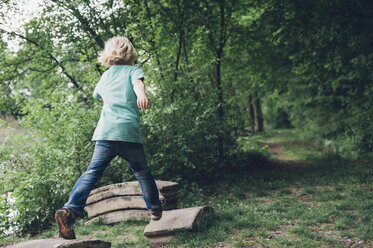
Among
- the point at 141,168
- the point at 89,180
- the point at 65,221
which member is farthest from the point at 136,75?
the point at 65,221

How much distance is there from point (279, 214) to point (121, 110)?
3.02m

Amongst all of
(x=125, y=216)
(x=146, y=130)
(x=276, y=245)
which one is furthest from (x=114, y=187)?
(x=276, y=245)

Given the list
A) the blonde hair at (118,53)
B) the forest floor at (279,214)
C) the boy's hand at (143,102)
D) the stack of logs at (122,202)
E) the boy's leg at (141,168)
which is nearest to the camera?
the boy's hand at (143,102)

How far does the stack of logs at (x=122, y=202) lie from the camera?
198 inches

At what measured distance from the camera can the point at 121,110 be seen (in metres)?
3.30

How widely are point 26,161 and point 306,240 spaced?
5393 mm

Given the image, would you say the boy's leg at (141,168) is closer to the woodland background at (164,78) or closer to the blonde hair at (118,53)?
the blonde hair at (118,53)

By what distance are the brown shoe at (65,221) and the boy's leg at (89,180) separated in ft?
0.17

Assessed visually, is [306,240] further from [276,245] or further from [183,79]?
[183,79]

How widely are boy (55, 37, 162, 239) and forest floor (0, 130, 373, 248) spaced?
0.93m

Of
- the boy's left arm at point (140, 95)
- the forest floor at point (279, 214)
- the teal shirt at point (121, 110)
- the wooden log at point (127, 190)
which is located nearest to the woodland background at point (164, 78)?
the wooden log at point (127, 190)

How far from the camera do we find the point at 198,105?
7559 mm

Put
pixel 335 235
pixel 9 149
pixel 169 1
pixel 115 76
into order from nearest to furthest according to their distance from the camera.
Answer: pixel 115 76 → pixel 335 235 → pixel 9 149 → pixel 169 1

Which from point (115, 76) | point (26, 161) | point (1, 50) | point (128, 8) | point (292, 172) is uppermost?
point (128, 8)
